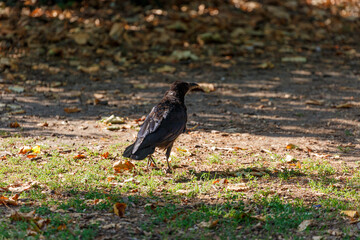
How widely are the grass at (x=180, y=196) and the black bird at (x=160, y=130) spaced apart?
331 millimetres

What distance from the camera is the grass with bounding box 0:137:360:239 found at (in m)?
4.39

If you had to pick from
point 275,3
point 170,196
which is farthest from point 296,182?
point 275,3

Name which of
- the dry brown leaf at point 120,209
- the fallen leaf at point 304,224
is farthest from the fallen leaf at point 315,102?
the dry brown leaf at point 120,209

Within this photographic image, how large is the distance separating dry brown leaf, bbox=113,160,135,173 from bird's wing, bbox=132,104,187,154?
40 cm

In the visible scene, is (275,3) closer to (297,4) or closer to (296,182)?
(297,4)

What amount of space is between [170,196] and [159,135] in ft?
2.62

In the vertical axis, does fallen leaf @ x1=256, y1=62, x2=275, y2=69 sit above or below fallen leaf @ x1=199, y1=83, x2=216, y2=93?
above

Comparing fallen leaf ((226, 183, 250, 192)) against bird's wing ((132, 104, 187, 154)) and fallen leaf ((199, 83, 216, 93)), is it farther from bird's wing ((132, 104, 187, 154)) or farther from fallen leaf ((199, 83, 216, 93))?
fallen leaf ((199, 83, 216, 93))

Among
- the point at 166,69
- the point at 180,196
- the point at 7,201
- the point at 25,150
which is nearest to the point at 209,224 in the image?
the point at 180,196

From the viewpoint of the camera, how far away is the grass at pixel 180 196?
4391 millimetres

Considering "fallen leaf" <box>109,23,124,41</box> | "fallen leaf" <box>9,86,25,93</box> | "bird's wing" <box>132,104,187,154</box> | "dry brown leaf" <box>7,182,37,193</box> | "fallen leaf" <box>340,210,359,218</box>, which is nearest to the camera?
"fallen leaf" <box>340,210,359,218</box>

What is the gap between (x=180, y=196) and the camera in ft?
16.9

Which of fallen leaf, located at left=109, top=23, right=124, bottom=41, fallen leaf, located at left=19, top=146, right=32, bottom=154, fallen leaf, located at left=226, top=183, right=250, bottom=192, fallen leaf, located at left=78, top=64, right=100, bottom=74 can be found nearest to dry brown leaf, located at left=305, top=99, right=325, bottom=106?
fallen leaf, located at left=226, top=183, right=250, bottom=192

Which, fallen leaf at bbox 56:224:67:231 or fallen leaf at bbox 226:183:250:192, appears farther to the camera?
fallen leaf at bbox 226:183:250:192
